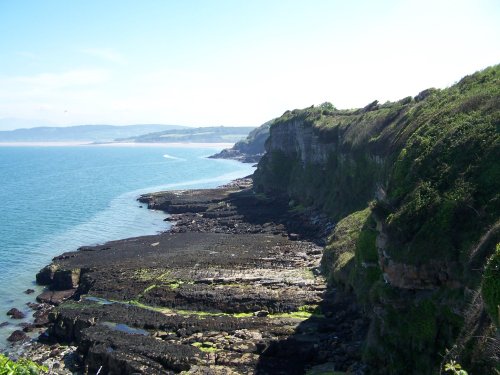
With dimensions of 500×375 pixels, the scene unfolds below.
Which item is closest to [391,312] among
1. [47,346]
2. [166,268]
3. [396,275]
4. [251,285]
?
[396,275]

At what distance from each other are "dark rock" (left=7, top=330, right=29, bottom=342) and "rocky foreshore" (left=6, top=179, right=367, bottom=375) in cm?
147

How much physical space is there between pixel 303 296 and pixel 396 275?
1518 centimetres

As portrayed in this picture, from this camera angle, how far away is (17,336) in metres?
36.9

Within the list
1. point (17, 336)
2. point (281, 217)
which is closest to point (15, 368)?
point (17, 336)

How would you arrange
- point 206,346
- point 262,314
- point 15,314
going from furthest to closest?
point 15,314, point 262,314, point 206,346

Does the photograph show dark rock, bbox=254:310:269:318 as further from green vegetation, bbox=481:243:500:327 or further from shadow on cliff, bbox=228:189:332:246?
green vegetation, bbox=481:243:500:327

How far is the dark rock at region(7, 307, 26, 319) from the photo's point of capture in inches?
1617

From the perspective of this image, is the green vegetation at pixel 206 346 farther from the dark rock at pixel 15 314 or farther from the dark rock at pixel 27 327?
the dark rock at pixel 15 314

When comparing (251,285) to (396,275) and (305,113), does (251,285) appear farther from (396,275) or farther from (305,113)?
(305,113)

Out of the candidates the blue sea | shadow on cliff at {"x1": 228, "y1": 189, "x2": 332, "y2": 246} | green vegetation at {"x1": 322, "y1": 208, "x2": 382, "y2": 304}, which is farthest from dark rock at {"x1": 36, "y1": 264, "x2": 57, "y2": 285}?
shadow on cliff at {"x1": 228, "y1": 189, "x2": 332, "y2": 246}

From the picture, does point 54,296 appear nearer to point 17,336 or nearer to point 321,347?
point 17,336

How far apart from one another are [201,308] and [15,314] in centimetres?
1568

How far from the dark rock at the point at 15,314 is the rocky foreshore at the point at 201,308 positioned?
1.84 meters

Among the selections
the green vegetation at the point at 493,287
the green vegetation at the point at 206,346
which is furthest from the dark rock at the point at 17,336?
the green vegetation at the point at 493,287
